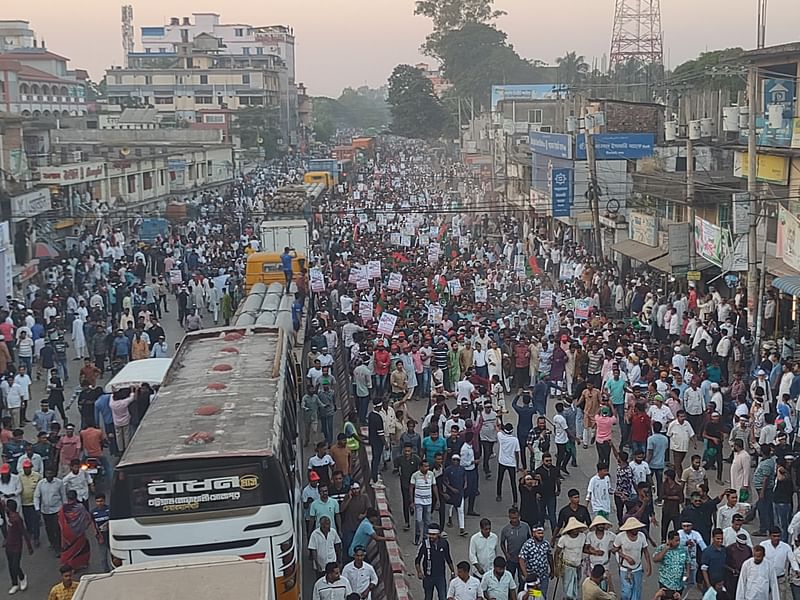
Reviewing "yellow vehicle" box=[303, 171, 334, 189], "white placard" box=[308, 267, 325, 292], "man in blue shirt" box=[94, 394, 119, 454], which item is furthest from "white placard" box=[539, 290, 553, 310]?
"yellow vehicle" box=[303, 171, 334, 189]

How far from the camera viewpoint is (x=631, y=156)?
3070 centimetres

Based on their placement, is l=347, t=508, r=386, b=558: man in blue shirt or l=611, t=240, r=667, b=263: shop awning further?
l=611, t=240, r=667, b=263: shop awning

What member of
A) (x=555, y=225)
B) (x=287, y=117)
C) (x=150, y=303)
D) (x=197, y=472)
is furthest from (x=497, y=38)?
(x=197, y=472)

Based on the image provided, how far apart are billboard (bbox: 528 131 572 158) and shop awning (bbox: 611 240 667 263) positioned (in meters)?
6.07

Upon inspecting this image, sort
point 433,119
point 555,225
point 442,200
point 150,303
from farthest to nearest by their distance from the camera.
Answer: point 433,119, point 442,200, point 555,225, point 150,303

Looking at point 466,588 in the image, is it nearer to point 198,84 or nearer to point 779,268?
point 779,268

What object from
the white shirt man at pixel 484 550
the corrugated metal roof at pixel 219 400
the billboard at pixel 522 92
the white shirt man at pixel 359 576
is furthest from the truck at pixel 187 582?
the billboard at pixel 522 92

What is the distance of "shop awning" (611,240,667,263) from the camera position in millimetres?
26047

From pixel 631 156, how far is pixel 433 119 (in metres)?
69.7

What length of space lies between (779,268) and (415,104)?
3165 inches

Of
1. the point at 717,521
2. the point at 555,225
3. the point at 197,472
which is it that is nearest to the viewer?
the point at 197,472

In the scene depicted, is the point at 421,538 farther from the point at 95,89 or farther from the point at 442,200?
the point at 95,89

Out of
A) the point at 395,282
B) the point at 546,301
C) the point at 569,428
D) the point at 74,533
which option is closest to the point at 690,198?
the point at 546,301

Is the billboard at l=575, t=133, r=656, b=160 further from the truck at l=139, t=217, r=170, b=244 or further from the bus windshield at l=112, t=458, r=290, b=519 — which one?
the bus windshield at l=112, t=458, r=290, b=519
